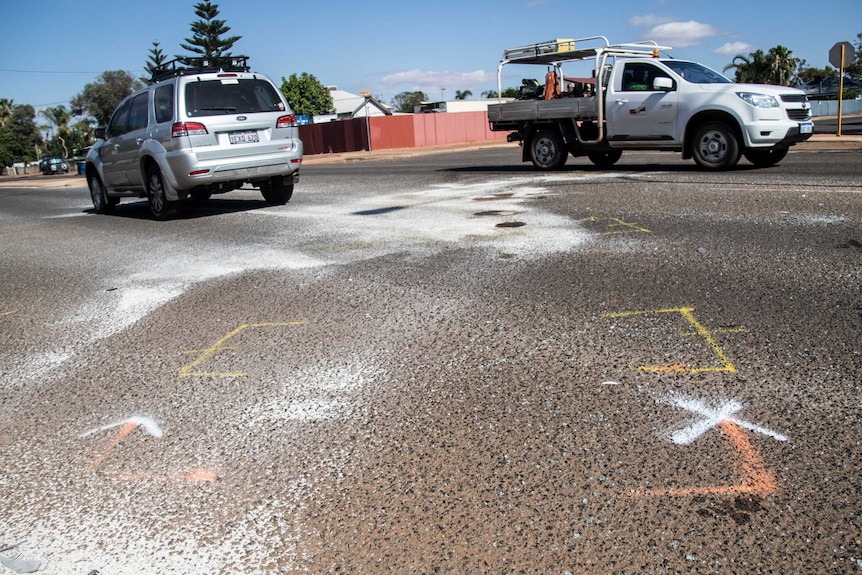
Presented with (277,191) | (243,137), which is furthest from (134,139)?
(277,191)

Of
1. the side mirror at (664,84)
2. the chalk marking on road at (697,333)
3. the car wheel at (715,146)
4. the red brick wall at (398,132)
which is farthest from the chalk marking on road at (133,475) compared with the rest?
the red brick wall at (398,132)

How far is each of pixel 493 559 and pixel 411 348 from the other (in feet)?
6.78

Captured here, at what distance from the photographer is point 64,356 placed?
474cm

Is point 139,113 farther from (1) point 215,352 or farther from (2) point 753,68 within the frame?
(2) point 753,68

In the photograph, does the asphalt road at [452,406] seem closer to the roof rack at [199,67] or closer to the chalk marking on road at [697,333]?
the chalk marking on road at [697,333]

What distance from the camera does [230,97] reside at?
1003 centimetres

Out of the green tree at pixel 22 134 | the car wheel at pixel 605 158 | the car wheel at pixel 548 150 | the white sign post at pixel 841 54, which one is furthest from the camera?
the green tree at pixel 22 134

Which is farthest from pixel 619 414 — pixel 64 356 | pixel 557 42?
pixel 557 42

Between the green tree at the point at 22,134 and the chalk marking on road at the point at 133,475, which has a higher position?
the green tree at the point at 22,134

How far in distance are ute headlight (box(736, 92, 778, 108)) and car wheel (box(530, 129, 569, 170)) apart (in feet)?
11.3

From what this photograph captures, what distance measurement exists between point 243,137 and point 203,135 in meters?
0.56

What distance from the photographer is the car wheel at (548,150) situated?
45.8 ft

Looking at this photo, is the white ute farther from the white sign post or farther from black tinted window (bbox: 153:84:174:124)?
the white sign post

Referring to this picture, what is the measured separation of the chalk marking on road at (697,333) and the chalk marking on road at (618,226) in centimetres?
260
